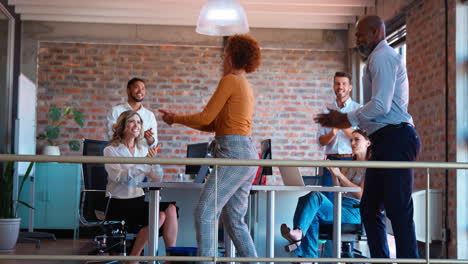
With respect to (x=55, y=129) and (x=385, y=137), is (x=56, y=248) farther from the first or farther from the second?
(x=385, y=137)

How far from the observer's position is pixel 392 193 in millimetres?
2943

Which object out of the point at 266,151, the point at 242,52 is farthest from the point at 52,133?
the point at 242,52

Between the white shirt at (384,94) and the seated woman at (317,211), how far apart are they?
138 centimetres

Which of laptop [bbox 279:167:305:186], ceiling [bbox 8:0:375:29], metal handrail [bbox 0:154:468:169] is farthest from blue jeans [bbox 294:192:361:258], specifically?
ceiling [bbox 8:0:375:29]

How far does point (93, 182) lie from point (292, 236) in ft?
6.05

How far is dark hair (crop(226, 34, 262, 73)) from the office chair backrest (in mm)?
2142

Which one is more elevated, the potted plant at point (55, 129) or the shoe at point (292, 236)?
the potted plant at point (55, 129)

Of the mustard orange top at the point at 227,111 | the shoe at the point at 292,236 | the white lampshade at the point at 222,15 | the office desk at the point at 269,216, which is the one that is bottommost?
the shoe at the point at 292,236

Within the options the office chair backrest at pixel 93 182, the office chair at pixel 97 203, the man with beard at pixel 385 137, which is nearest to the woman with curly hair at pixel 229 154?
the man with beard at pixel 385 137

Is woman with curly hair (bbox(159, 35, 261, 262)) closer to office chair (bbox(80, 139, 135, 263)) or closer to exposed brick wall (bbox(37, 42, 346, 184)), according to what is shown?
office chair (bbox(80, 139, 135, 263))

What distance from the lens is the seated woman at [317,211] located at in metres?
4.40

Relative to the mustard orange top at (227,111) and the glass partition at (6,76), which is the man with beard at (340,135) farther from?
the glass partition at (6,76)

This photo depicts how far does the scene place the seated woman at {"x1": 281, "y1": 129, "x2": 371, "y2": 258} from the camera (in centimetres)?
440

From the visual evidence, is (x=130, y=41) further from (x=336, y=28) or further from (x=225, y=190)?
(x=225, y=190)
